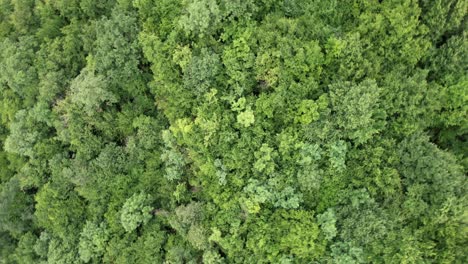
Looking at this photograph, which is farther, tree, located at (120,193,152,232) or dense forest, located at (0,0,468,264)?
tree, located at (120,193,152,232)

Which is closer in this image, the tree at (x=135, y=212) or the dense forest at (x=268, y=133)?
the dense forest at (x=268, y=133)

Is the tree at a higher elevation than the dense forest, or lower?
lower

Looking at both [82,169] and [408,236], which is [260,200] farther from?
[82,169]

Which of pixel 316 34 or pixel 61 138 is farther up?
pixel 316 34

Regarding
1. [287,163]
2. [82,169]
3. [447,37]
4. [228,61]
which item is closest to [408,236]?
[287,163]

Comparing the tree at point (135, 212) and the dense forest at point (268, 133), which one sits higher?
the dense forest at point (268, 133)

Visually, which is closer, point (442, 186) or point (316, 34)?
point (442, 186)

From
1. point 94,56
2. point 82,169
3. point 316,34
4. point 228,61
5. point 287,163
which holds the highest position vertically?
point 316,34

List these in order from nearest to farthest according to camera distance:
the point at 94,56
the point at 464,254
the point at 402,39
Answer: the point at 464,254, the point at 402,39, the point at 94,56
